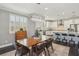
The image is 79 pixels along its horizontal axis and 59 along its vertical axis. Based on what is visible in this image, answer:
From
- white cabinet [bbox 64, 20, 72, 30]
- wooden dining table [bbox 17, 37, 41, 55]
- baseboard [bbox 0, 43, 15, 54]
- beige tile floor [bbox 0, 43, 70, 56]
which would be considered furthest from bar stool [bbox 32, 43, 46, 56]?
white cabinet [bbox 64, 20, 72, 30]

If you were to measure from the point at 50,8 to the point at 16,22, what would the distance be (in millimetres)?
780

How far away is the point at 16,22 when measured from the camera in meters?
1.82

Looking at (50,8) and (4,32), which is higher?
(50,8)

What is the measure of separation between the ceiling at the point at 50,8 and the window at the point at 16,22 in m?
0.15

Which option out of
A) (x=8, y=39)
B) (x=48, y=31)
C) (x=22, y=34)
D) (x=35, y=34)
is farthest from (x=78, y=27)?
(x=8, y=39)

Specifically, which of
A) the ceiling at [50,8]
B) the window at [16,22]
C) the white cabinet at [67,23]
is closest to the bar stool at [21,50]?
the window at [16,22]

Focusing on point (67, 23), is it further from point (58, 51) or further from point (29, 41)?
point (29, 41)

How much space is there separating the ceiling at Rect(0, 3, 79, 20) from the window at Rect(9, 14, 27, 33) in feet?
0.48

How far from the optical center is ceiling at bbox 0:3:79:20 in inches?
69.5

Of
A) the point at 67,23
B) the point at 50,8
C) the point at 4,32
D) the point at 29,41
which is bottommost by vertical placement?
the point at 29,41

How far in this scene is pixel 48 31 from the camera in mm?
1898

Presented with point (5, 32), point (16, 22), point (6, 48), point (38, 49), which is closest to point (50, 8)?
point (16, 22)

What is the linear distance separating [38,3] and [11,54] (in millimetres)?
1206

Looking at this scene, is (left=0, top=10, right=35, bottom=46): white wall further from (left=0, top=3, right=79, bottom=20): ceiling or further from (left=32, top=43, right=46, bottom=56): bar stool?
(left=32, top=43, right=46, bottom=56): bar stool
